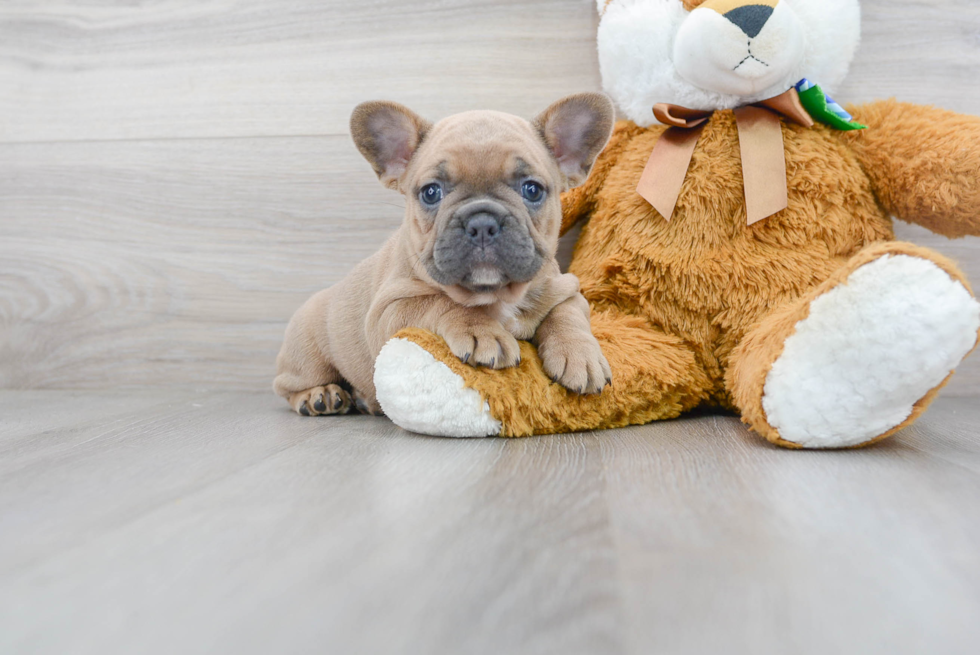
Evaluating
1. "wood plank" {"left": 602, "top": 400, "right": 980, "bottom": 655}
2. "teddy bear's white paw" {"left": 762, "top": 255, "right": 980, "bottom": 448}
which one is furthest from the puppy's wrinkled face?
"teddy bear's white paw" {"left": 762, "top": 255, "right": 980, "bottom": 448}

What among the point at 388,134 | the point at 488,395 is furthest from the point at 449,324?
the point at 388,134

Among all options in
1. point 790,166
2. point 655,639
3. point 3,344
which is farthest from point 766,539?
point 3,344

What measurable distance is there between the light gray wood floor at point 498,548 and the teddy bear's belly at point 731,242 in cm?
37

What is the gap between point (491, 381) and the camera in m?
1.40

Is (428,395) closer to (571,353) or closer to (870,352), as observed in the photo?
(571,353)

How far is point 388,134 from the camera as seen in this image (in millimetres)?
1667

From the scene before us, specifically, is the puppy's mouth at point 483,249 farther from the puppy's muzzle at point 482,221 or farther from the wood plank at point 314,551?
the wood plank at point 314,551

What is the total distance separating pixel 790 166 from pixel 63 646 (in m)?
1.66

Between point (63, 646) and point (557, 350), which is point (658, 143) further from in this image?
point (63, 646)

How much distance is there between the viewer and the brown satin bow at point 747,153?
1.65m

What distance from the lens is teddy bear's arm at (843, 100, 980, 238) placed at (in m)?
1.57

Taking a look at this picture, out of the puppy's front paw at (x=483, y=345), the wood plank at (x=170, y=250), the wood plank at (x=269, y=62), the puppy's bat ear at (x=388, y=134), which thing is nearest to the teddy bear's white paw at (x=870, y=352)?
the puppy's front paw at (x=483, y=345)

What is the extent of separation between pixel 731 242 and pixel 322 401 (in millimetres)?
1128

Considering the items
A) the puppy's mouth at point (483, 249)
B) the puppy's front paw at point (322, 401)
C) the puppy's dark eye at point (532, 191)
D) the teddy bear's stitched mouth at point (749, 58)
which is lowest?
the puppy's front paw at point (322, 401)
